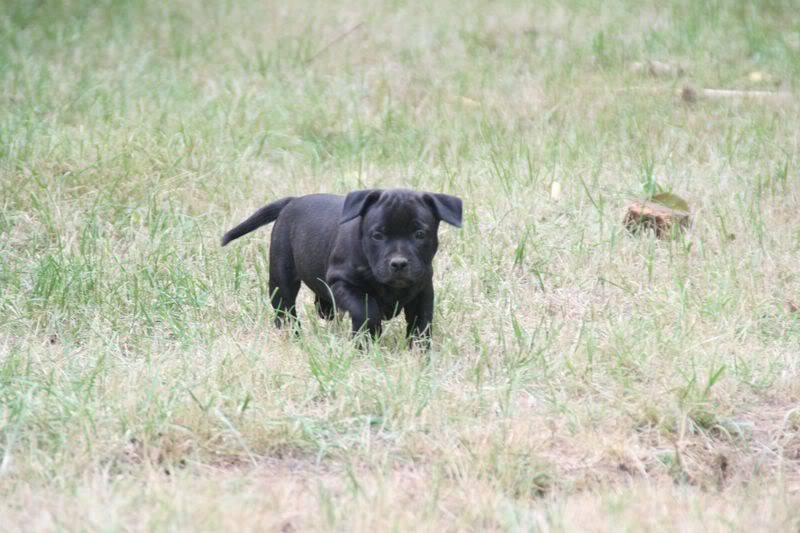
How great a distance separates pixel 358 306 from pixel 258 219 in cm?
124

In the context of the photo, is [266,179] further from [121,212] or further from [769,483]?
[769,483]

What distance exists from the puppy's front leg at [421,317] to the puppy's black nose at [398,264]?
1.49ft

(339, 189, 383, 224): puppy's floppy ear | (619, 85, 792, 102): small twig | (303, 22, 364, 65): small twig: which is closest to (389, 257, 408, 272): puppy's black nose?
(339, 189, 383, 224): puppy's floppy ear

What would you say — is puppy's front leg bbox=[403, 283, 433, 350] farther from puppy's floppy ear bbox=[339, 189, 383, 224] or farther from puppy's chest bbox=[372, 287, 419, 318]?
puppy's floppy ear bbox=[339, 189, 383, 224]

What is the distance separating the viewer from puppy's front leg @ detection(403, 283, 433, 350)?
5.90 m

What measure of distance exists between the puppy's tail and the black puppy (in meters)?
0.40

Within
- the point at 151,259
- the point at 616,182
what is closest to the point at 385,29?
the point at 616,182

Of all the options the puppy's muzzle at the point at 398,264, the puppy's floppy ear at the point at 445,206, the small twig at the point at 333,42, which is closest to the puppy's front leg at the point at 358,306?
the puppy's muzzle at the point at 398,264

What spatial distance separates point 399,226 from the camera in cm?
563

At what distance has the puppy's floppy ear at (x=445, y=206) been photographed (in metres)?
5.68

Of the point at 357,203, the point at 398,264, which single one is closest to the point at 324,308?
the point at 357,203

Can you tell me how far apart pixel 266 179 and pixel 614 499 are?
16.5 feet

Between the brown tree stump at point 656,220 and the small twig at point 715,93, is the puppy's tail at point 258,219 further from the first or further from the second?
the small twig at point 715,93

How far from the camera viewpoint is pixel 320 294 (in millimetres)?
6312
